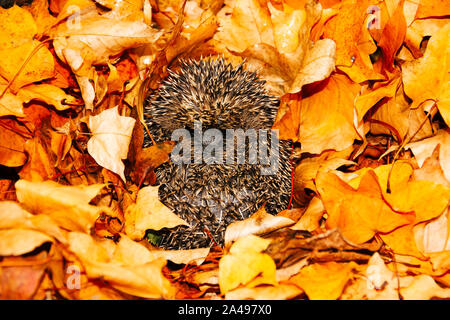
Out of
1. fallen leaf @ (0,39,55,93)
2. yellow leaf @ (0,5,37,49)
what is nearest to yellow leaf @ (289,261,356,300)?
fallen leaf @ (0,39,55,93)

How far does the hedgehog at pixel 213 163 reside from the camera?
2.32 m

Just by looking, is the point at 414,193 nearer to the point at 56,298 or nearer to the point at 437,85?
the point at 437,85

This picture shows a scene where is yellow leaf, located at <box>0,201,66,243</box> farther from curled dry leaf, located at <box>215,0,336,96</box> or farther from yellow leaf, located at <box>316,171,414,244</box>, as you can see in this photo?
curled dry leaf, located at <box>215,0,336,96</box>

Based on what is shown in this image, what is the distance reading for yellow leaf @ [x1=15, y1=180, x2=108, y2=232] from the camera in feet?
6.07

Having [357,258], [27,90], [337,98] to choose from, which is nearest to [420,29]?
[337,98]

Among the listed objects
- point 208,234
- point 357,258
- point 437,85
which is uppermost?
point 437,85

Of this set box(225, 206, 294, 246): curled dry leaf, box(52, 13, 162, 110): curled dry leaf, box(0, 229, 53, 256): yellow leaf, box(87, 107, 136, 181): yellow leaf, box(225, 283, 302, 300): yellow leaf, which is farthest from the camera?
box(52, 13, 162, 110): curled dry leaf

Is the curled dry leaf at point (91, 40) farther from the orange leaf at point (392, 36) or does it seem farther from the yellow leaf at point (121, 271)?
the orange leaf at point (392, 36)

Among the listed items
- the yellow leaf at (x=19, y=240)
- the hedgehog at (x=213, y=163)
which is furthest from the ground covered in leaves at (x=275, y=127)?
the hedgehog at (x=213, y=163)

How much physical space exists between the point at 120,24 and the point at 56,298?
153 cm

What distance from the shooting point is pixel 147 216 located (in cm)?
225

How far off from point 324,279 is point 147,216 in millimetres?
955

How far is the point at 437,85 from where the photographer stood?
2.33 metres

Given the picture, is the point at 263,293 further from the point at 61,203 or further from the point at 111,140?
the point at 111,140
